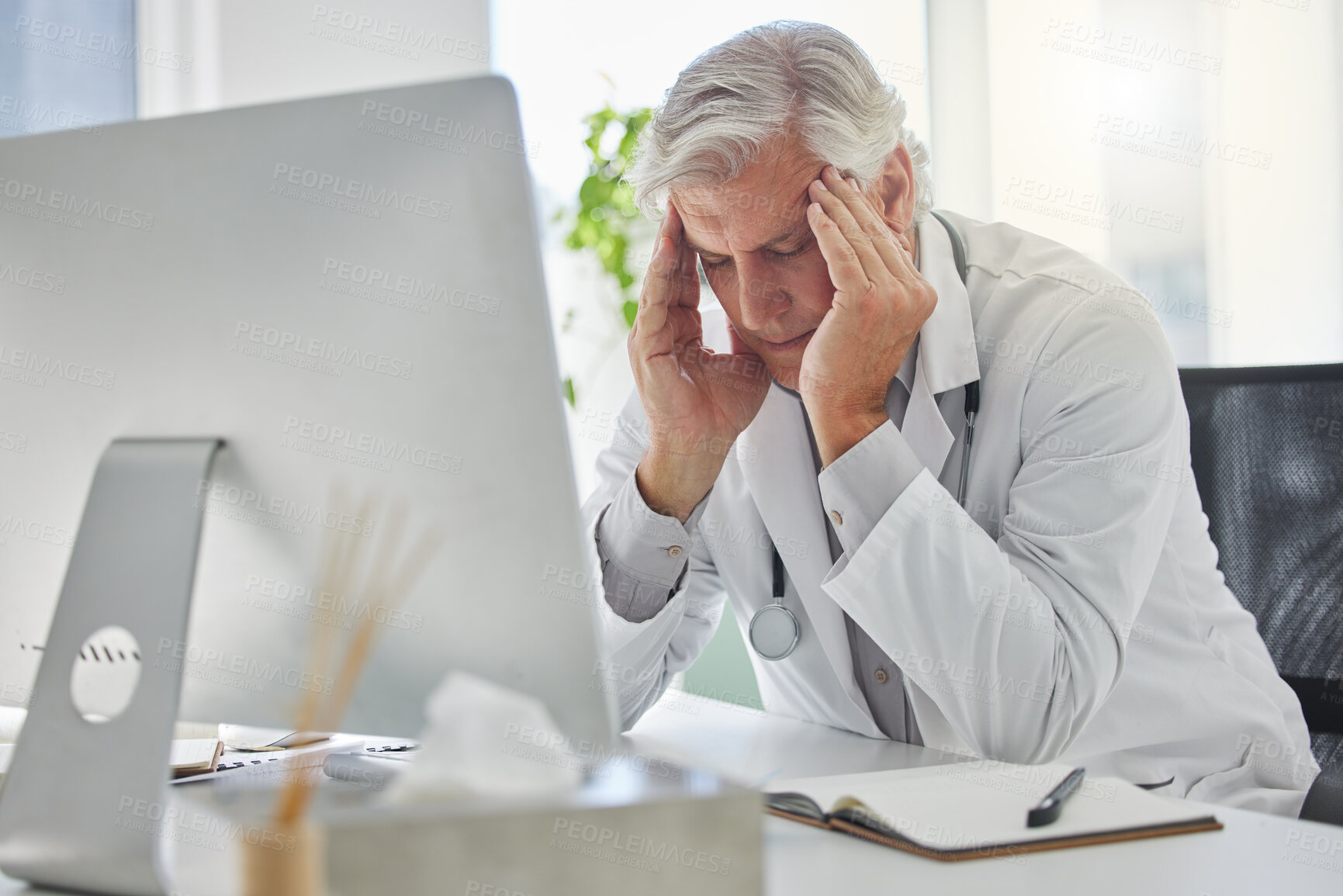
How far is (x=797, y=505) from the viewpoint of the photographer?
4.62 feet

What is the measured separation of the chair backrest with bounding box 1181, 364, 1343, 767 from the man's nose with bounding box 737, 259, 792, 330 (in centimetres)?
56

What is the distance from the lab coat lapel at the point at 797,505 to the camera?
1.33 meters

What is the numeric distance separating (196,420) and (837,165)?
924 millimetres

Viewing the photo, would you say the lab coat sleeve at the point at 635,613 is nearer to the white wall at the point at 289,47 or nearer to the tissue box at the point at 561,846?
the tissue box at the point at 561,846

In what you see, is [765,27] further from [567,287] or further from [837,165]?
[567,287]

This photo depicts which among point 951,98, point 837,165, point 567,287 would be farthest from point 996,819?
point 951,98

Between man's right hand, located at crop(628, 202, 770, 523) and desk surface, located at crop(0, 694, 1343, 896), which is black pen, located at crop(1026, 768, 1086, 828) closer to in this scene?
desk surface, located at crop(0, 694, 1343, 896)

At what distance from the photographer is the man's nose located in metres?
1.33
